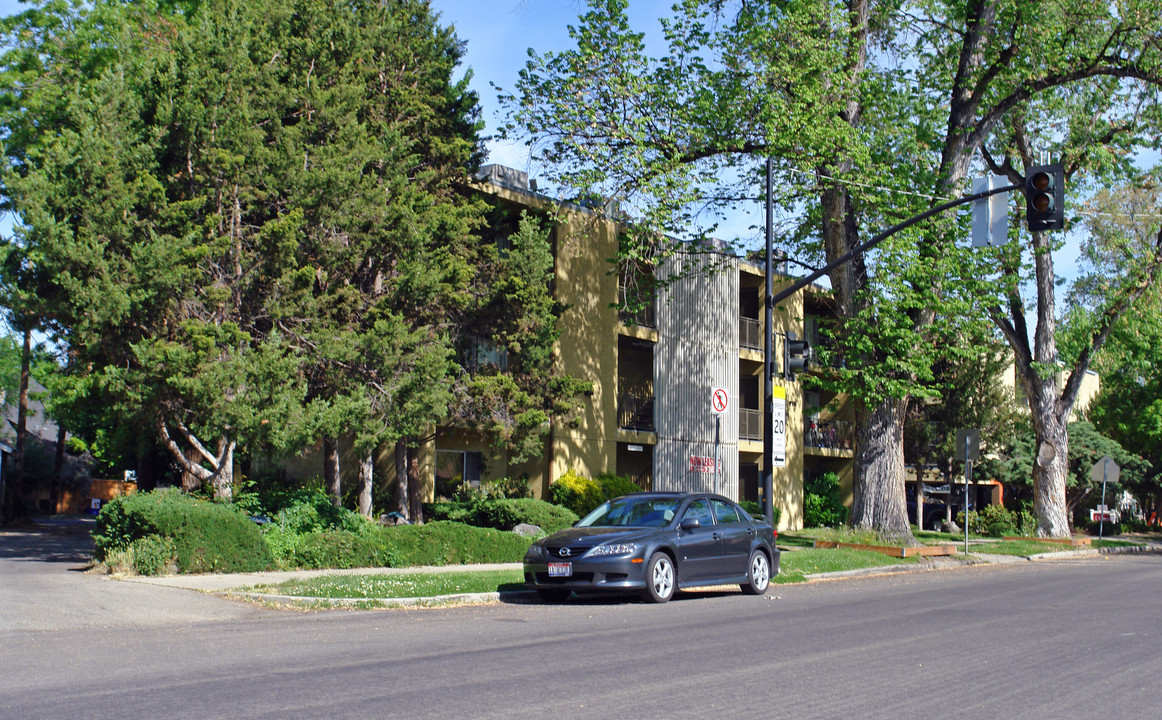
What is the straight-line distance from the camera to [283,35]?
19047mm

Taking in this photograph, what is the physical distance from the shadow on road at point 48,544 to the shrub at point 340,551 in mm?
3855

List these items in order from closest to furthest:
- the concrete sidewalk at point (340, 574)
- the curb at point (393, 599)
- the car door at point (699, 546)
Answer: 1. the curb at point (393, 599)
2. the concrete sidewalk at point (340, 574)
3. the car door at point (699, 546)

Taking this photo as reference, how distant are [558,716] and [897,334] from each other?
701 inches

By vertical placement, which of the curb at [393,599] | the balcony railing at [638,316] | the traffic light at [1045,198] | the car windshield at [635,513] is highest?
the balcony railing at [638,316]

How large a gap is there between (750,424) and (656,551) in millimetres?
22930

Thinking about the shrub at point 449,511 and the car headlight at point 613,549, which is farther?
the shrub at point 449,511

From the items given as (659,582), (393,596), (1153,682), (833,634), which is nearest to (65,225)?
(393,596)

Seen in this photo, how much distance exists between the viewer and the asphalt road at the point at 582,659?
6383 mm

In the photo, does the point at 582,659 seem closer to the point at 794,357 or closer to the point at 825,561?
the point at 794,357

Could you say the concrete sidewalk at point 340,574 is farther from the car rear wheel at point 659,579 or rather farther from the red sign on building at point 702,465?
the red sign on building at point 702,465

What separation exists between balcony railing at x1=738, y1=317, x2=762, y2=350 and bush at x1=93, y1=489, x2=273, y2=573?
22115mm

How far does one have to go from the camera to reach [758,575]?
14.8 meters

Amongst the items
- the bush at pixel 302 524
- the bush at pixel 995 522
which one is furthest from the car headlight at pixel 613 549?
the bush at pixel 995 522

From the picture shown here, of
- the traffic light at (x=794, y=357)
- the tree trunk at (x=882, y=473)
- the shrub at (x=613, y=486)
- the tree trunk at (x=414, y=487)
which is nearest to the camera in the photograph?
the traffic light at (x=794, y=357)
